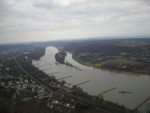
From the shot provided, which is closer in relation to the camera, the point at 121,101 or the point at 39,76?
the point at 121,101

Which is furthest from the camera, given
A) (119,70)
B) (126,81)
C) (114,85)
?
(119,70)

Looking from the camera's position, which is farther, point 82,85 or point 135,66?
point 135,66

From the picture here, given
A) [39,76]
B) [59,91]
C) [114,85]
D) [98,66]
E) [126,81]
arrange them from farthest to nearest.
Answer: [98,66], [39,76], [126,81], [114,85], [59,91]

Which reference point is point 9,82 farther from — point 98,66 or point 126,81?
point 98,66

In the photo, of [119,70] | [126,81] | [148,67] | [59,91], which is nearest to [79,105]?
[59,91]

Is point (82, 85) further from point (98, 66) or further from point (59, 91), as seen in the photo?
point (98, 66)

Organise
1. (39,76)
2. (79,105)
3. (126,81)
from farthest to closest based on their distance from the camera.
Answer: (39,76)
(126,81)
(79,105)

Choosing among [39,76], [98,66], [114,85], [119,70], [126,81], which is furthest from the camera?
[98,66]

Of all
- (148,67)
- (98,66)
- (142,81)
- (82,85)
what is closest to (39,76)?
(82,85)
